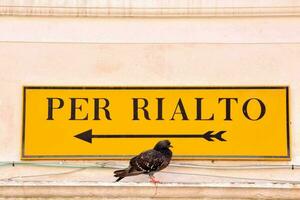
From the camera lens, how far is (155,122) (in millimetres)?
9562

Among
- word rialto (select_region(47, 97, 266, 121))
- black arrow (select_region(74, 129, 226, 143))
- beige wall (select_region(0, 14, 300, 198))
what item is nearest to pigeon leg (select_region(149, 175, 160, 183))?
black arrow (select_region(74, 129, 226, 143))

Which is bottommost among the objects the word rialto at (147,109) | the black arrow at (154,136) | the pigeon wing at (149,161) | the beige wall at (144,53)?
the pigeon wing at (149,161)

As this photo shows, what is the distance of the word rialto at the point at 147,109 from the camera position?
957 centimetres

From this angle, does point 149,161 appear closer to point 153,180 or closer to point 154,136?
point 153,180

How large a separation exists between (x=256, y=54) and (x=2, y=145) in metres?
2.57

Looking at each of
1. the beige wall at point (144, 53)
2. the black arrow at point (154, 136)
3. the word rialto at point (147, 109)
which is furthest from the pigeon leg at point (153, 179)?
the beige wall at point (144, 53)

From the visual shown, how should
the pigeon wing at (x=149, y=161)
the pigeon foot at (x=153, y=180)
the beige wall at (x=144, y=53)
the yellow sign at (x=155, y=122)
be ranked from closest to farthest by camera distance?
the pigeon wing at (x=149, y=161) < the pigeon foot at (x=153, y=180) < the yellow sign at (x=155, y=122) < the beige wall at (x=144, y=53)

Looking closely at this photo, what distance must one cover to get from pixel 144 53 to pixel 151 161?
1.14 meters

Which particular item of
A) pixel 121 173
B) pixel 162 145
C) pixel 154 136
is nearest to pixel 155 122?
pixel 154 136

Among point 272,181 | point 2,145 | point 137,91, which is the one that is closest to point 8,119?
point 2,145

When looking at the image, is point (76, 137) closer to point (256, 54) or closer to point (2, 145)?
point (2, 145)

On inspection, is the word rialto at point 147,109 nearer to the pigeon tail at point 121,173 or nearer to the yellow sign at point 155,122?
the yellow sign at point 155,122

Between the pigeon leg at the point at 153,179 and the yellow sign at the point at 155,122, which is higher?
the yellow sign at the point at 155,122

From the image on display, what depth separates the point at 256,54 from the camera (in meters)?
9.73
